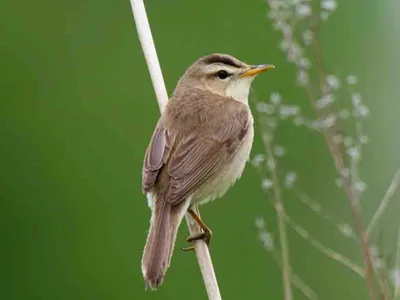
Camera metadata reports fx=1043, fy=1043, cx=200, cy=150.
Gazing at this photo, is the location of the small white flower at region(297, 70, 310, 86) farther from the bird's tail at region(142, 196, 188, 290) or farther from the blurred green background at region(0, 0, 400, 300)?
the blurred green background at region(0, 0, 400, 300)

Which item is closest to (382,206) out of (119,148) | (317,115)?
(317,115)

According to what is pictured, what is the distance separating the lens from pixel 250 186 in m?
6.29

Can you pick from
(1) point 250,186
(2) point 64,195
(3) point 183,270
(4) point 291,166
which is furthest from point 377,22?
(2) point 64,195

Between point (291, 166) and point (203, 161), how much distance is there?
73.1 inches

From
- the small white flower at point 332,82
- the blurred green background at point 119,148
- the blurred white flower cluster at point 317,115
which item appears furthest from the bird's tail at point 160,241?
the blurred green background at point 119,148

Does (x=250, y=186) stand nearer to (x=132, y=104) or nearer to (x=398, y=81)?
(x=132, y=104)

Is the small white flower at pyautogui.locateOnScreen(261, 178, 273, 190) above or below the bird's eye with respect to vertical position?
below

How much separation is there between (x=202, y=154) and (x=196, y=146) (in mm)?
49

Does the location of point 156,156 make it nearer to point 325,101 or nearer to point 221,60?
point 221,60

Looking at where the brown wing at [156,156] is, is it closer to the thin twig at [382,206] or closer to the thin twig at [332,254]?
the thin twig at [332,254]

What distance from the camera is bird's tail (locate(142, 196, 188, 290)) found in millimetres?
3221

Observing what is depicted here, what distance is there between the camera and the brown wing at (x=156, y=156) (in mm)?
3760

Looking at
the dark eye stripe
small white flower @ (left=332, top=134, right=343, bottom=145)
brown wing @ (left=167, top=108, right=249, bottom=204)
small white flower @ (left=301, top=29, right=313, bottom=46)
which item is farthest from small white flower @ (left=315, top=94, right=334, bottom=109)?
the dark eye stripe

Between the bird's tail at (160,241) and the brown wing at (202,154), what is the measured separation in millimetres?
45
